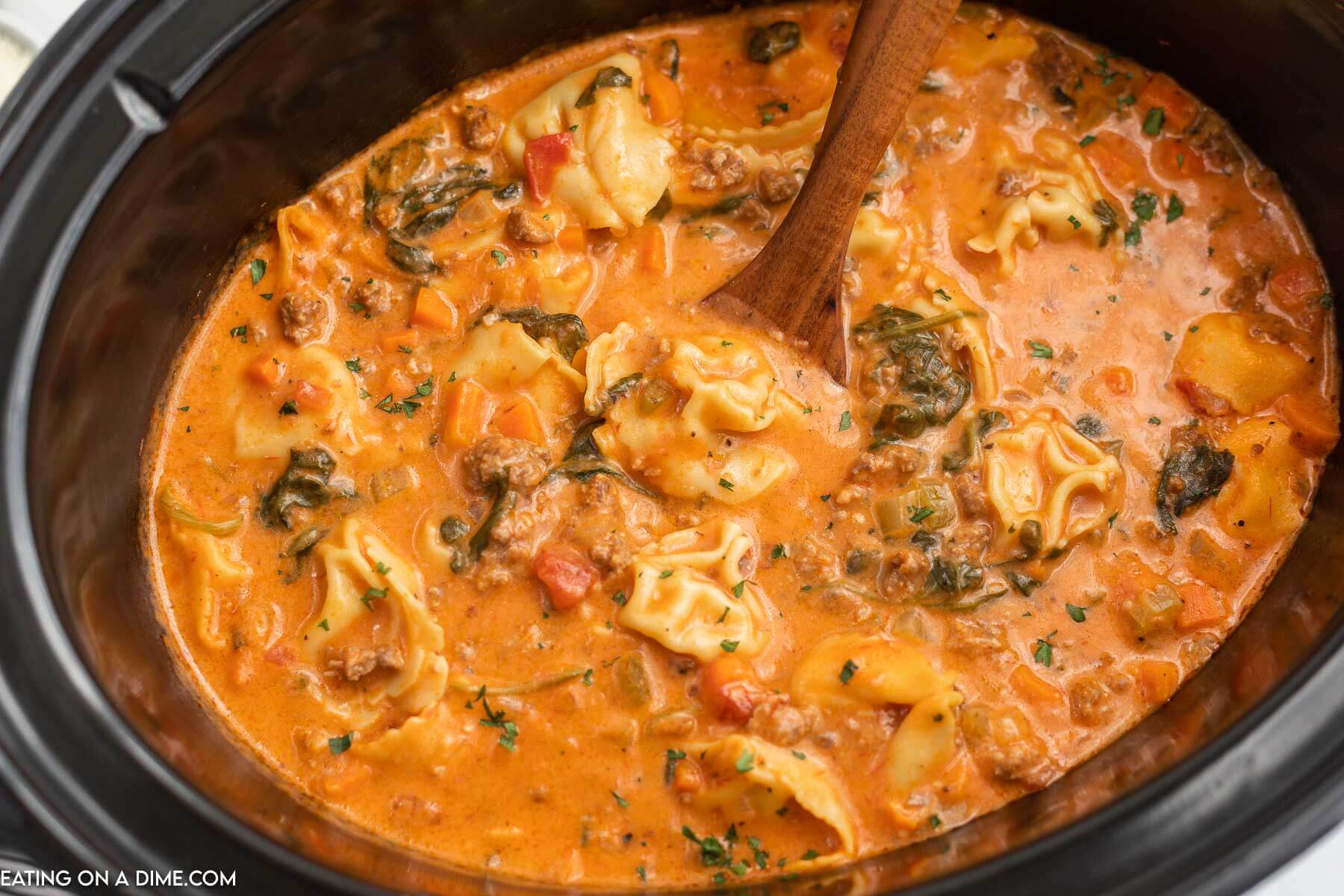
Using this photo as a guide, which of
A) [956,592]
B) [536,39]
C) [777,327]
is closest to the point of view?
[956,592]

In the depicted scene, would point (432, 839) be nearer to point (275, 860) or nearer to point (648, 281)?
point (275, 860)

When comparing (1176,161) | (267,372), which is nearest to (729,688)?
(267,372)

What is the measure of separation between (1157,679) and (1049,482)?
2.91 ft

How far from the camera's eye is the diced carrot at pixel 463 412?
505cm

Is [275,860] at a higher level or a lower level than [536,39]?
lower

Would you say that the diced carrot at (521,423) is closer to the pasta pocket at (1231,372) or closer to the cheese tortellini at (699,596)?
the cheese tortellini at (699,596)

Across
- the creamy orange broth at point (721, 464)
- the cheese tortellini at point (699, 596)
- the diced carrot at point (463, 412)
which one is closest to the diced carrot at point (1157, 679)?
the creamy orange broth at point (721, 464)

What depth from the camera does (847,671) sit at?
4641 millimetres

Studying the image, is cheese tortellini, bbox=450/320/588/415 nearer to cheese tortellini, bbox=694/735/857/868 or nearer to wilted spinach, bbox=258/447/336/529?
wilted spinach, bbox=258/447/336/529

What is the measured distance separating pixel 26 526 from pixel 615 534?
210 centimetres

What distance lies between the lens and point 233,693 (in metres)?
4.87

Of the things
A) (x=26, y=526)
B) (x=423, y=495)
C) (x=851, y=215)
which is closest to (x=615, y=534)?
(x=423, y=495)

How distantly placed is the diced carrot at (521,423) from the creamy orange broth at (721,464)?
19 millimetres

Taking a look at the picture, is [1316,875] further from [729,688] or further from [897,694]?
[729,688]
